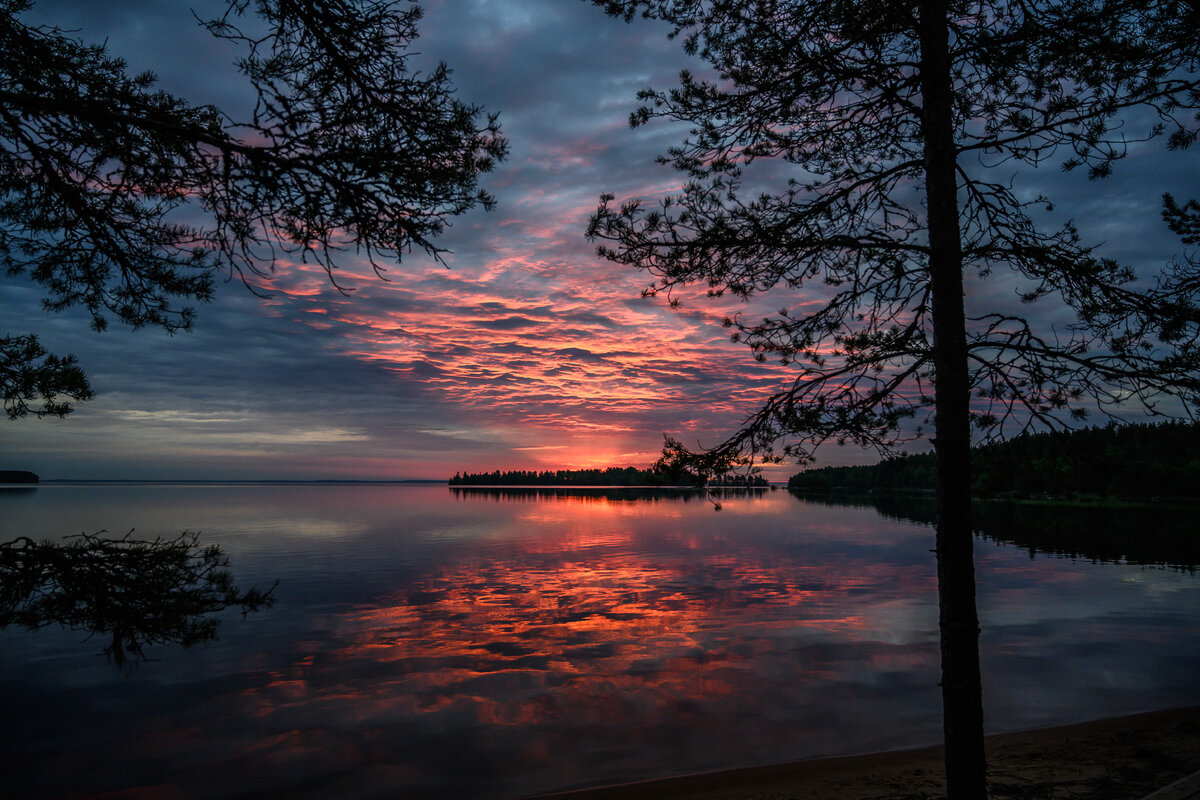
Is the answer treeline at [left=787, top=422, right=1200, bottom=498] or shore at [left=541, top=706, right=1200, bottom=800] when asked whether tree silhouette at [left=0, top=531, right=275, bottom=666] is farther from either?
treeline at [left=787, top=422, right=1200, bottom=498]

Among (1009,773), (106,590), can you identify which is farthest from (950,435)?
(106,590)

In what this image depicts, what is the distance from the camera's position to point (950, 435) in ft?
18.8

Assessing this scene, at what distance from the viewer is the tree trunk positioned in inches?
220

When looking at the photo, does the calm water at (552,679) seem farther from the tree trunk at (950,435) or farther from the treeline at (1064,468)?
the treeline at (1064,468)

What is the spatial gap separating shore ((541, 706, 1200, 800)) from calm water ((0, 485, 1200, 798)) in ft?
2.32

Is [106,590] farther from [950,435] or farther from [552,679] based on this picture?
[552,679]

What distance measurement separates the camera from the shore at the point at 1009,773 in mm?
7570

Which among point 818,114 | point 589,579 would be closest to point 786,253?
point 818,114

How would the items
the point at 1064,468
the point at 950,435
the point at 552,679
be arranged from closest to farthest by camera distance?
the point at 950,435 → the point at 1064,468 → the point at 552,679

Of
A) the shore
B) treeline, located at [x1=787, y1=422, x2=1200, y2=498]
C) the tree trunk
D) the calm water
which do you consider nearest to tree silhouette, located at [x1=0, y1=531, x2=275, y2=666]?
the calm water

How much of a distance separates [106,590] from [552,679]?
1006cm

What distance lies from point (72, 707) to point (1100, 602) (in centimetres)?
3157

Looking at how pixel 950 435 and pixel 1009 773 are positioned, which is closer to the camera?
pixel 950 435

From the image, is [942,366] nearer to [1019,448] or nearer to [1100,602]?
[1019,448]
